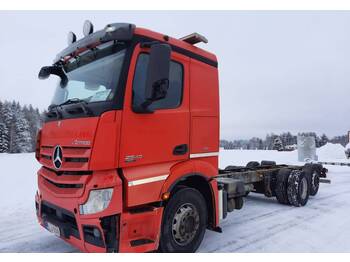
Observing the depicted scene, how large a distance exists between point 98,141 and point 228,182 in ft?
9.49

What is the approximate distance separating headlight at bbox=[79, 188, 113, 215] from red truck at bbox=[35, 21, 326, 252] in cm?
1

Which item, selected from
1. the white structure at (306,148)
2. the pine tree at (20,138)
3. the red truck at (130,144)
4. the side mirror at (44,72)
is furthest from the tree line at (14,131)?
the red truck at (130,144)

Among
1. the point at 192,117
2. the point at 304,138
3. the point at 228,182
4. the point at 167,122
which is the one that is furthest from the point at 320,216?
the point at 304,138

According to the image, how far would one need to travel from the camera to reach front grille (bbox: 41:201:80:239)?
337 cm

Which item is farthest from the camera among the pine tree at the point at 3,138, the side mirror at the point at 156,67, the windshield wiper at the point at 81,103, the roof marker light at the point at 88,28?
the pine tree at the point at 3,138

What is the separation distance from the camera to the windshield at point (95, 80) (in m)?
3.40

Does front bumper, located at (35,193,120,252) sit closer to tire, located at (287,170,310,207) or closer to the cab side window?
the cab side window

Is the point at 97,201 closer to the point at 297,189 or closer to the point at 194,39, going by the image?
the point at 194,39

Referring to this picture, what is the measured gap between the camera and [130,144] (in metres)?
3.36

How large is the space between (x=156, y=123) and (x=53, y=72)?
2.21 metres

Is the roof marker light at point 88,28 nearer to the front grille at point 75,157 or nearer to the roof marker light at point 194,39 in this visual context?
the roof marker light at point 194,39

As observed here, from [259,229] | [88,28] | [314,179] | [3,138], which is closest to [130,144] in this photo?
[88,28]

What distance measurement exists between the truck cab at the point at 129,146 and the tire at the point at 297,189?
3331mm

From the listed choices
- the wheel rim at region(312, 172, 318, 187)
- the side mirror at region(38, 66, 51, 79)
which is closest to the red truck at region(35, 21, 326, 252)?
the side mirror at region(38, 66, 51, 79)
